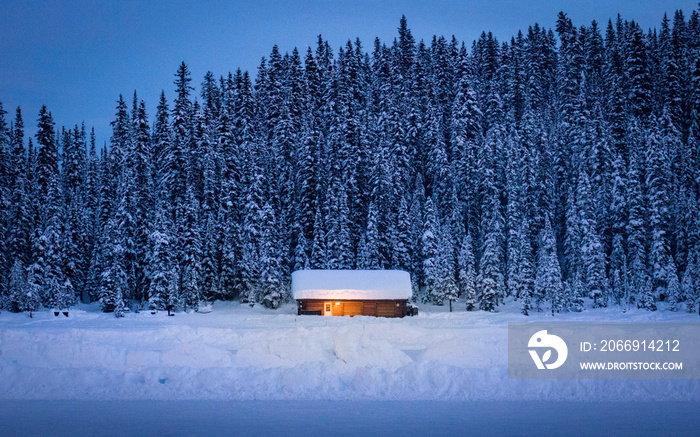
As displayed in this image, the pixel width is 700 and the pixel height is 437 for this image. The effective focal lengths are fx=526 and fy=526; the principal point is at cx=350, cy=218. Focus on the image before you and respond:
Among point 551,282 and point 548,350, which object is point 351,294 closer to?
point 551,282

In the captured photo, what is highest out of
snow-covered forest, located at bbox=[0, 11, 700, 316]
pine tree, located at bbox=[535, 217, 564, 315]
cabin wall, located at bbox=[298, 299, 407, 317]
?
snow-covered forest, located at bbox=[0, 11, 700, 316]

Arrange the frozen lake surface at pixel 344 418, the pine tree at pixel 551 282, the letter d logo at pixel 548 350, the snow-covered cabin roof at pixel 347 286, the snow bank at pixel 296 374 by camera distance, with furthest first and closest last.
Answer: the pine tree at pixel 551 282 < the snow-covered cabin roof at pixel 347 286 < the letter d logo at pixel 548 350 < the snow bank at pixel 296 374 < the frozen lake surface at pixel 344 418

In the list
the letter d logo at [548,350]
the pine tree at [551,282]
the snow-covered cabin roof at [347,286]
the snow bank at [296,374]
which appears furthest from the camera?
the pine tree at [551,282]

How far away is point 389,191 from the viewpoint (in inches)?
2181

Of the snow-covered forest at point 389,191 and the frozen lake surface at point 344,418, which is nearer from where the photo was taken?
the frozen lake surface at point 344,418

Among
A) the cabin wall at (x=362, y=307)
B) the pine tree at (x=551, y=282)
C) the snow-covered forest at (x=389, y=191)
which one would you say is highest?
the snow-covered forest at (x=389, y=191)

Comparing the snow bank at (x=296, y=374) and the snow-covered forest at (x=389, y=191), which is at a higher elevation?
the snow-covered forest at (x=389, y=191)

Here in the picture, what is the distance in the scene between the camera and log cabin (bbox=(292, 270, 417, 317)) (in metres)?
42.7

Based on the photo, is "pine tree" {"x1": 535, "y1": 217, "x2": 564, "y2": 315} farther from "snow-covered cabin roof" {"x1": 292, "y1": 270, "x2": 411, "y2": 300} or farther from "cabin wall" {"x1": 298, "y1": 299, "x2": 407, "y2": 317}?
"cabin wall" {"x1": 298, "y1": 299, "x2": 407, "y2": 317}

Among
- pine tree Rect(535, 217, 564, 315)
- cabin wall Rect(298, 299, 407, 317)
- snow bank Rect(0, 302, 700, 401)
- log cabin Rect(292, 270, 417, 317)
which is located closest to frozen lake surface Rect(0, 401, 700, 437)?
snow bank Rect(0, 302, 700, 401)

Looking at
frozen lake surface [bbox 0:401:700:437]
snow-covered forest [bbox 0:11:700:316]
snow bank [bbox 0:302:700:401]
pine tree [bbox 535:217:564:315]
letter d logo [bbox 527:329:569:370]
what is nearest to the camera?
frozen lake surface [bbox 0:401:700:437]

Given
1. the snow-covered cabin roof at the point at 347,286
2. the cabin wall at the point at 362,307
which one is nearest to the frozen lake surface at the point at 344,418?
the snow-covered cabin roof at the point at 347,286

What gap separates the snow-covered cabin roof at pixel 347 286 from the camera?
1678 inches

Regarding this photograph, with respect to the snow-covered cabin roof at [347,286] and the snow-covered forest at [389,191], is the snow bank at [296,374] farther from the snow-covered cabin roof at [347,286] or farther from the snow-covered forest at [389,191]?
the snow-covered forest at [389,191]
